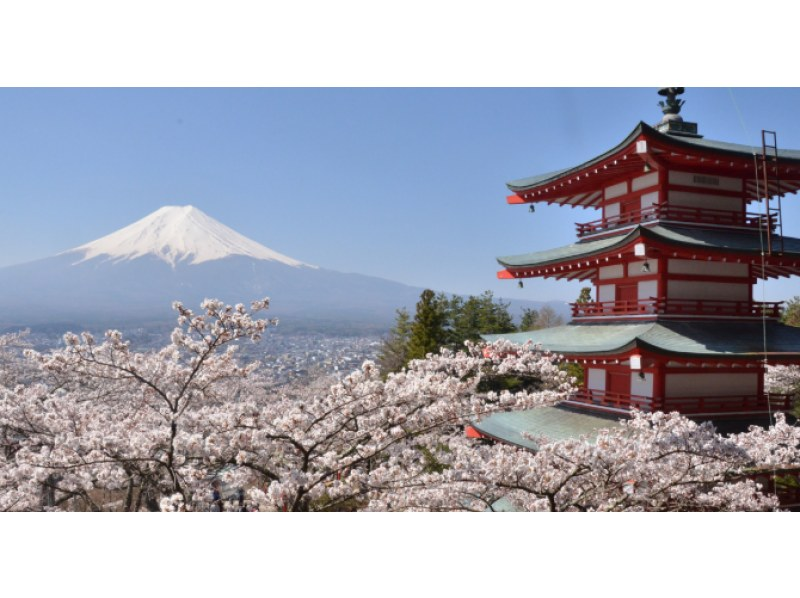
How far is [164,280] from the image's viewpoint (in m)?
6.25

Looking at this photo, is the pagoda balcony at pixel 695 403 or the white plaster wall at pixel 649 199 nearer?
the pagoda balcony at pixel 695 403

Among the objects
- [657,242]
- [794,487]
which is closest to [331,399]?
[657,242]

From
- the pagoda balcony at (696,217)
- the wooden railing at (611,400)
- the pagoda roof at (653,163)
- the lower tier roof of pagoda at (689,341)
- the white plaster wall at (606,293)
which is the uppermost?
the pagoda roof at (653,163)

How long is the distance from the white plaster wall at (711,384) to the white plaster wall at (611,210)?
1.70 metres

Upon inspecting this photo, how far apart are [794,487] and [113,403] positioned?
634cm

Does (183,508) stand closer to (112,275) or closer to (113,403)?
(113,403)

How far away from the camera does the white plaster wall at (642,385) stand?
4.78 m

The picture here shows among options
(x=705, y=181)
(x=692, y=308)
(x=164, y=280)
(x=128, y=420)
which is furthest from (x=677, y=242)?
(x=164, y=280)

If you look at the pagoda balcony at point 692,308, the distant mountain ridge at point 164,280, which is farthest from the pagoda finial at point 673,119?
the distant mountain ridge at point 164,280

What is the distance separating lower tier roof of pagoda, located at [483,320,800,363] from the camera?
4438 millimetres

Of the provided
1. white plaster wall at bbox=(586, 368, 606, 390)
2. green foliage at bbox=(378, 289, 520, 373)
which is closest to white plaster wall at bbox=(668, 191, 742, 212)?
white plaster wall at bbox=(586, 368, 606, 390)

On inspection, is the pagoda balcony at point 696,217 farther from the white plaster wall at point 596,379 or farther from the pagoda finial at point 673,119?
the white plaster wall at point 596,379

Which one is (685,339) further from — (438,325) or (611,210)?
(438,325)

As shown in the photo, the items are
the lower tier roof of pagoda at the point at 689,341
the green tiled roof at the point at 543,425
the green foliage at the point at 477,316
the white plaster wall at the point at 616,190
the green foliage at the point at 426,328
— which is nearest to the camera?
the lower tier roof of pagoda at the point at 689,341
